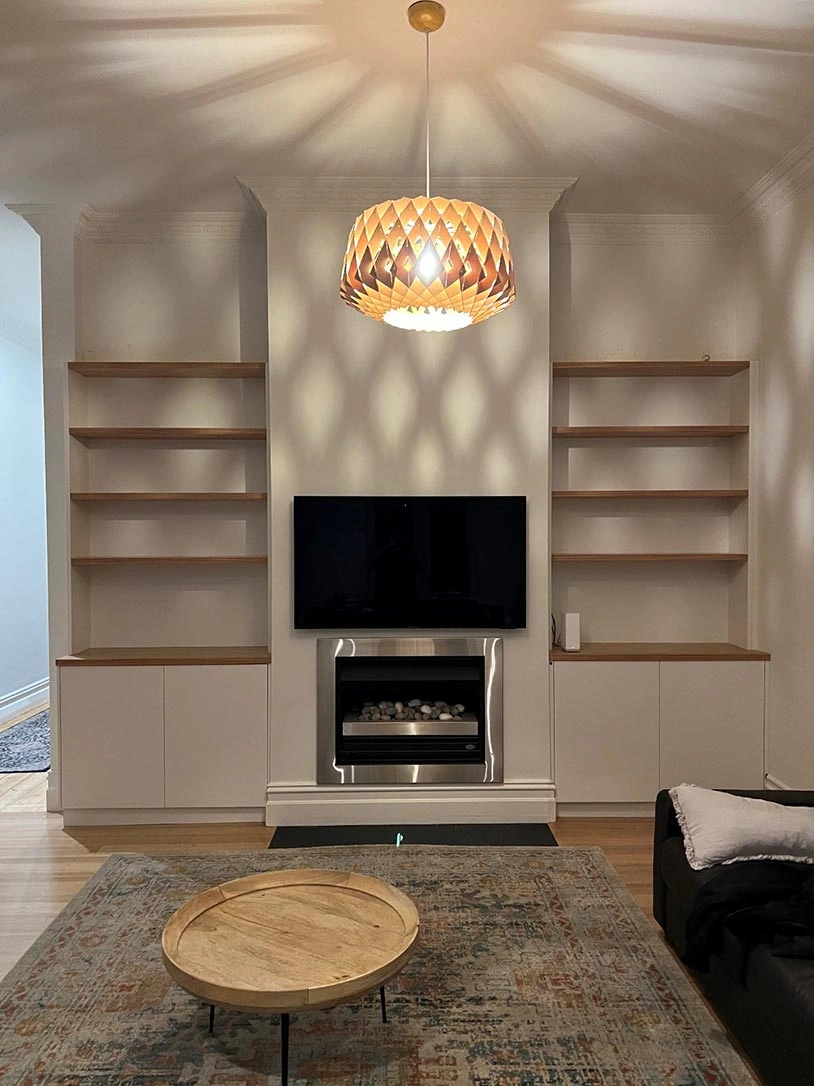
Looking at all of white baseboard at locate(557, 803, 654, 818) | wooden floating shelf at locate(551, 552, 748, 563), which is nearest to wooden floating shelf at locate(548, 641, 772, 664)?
wooden floating shelf at locate(551, 552, 748, 563)

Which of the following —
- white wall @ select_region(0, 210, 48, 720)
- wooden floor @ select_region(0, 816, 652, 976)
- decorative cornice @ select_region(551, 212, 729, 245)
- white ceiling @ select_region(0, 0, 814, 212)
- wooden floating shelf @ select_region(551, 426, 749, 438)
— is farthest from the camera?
white wall @ select_region(0, 210, 48, 720)

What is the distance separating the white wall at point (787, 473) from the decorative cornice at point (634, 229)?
25cm

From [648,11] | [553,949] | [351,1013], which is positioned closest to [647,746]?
[553,949]

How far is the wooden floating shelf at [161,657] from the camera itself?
4.15m

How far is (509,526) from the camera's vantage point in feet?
13.8

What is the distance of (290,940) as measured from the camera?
2.15 m

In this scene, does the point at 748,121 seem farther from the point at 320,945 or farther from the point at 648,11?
the point at 320,945

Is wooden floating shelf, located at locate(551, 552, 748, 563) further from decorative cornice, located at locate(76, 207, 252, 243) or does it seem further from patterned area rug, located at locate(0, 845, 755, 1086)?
decorative cornice, located at locate(76, 207, 252, 243)

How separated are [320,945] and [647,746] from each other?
2522 mm

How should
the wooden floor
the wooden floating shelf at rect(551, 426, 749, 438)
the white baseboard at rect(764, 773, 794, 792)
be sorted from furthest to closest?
the wooden floating shelf at rect(551, 426, 749, 438) < the white baseboard at rect(764, 773, 794, 792) < the wooden floor

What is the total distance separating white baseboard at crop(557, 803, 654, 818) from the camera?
168 inches

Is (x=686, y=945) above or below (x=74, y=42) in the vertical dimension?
below

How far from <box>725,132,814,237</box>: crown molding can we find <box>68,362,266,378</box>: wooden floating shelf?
8.19 feet

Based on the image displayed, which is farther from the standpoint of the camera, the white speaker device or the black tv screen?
the white speaker device
